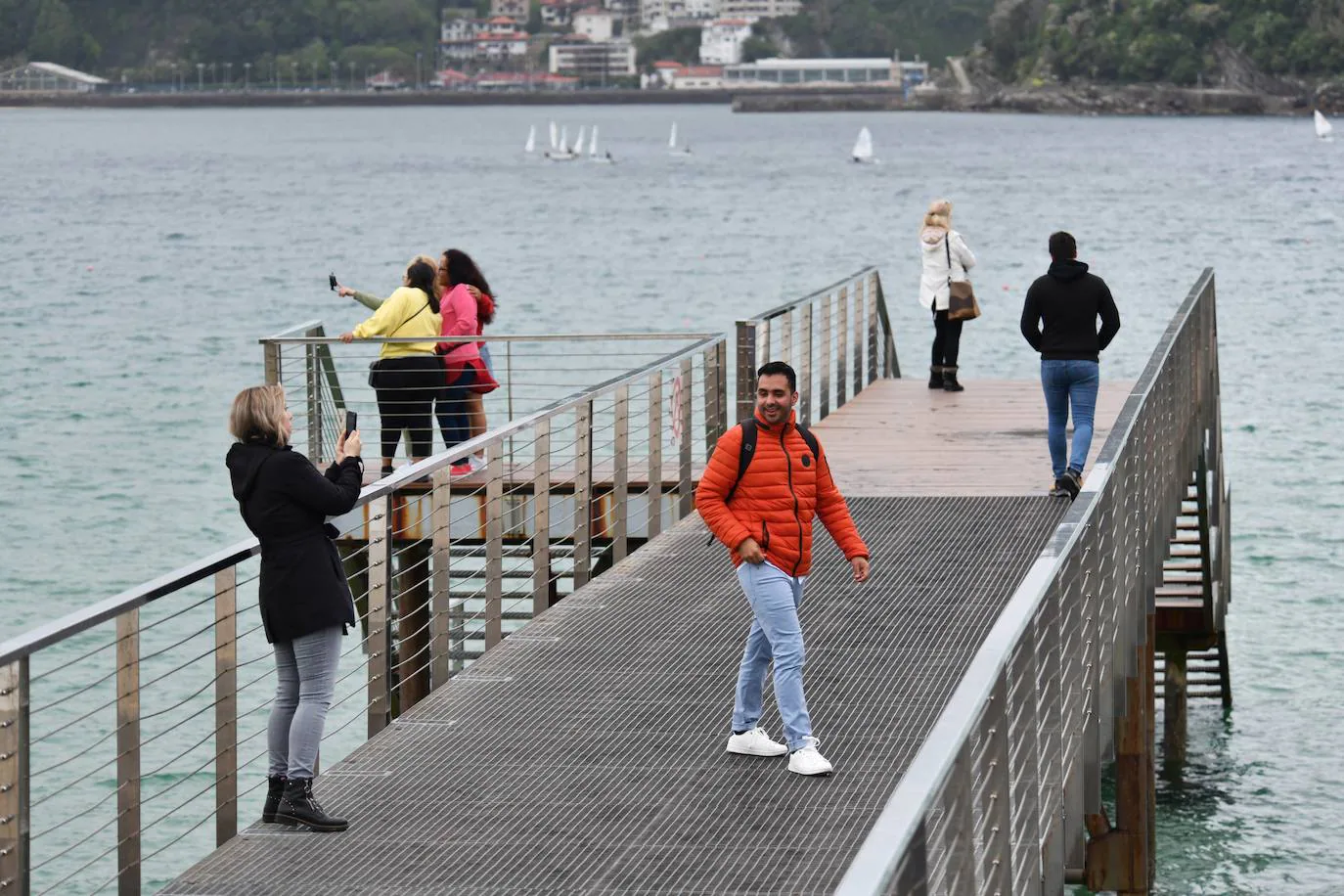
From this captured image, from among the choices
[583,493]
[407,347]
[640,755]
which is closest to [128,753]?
[640,755]

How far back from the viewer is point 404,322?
14.1 m

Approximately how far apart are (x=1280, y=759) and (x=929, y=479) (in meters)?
5.42

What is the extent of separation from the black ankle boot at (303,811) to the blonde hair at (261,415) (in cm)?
111

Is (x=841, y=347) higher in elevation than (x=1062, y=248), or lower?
lower

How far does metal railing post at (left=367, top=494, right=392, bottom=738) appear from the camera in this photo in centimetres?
875

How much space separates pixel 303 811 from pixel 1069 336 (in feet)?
21.6

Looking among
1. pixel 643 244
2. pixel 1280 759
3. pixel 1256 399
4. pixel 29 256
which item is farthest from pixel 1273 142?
pixel 1280 759

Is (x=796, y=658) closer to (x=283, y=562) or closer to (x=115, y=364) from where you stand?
(x=283, y=562)

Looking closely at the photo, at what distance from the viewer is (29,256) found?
237 feet

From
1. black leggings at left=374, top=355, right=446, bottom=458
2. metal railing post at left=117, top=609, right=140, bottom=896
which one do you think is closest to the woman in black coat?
metal railing post at left=117, top=609, right=140, bottom=896

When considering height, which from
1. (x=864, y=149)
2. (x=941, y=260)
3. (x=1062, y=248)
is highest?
(x=1062, y=248)

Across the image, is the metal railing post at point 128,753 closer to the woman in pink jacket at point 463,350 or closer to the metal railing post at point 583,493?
the metal railing post at point 583,493

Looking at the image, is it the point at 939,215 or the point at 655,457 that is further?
the point at 939,215

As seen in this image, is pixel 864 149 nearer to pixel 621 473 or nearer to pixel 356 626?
pixel 356 626
